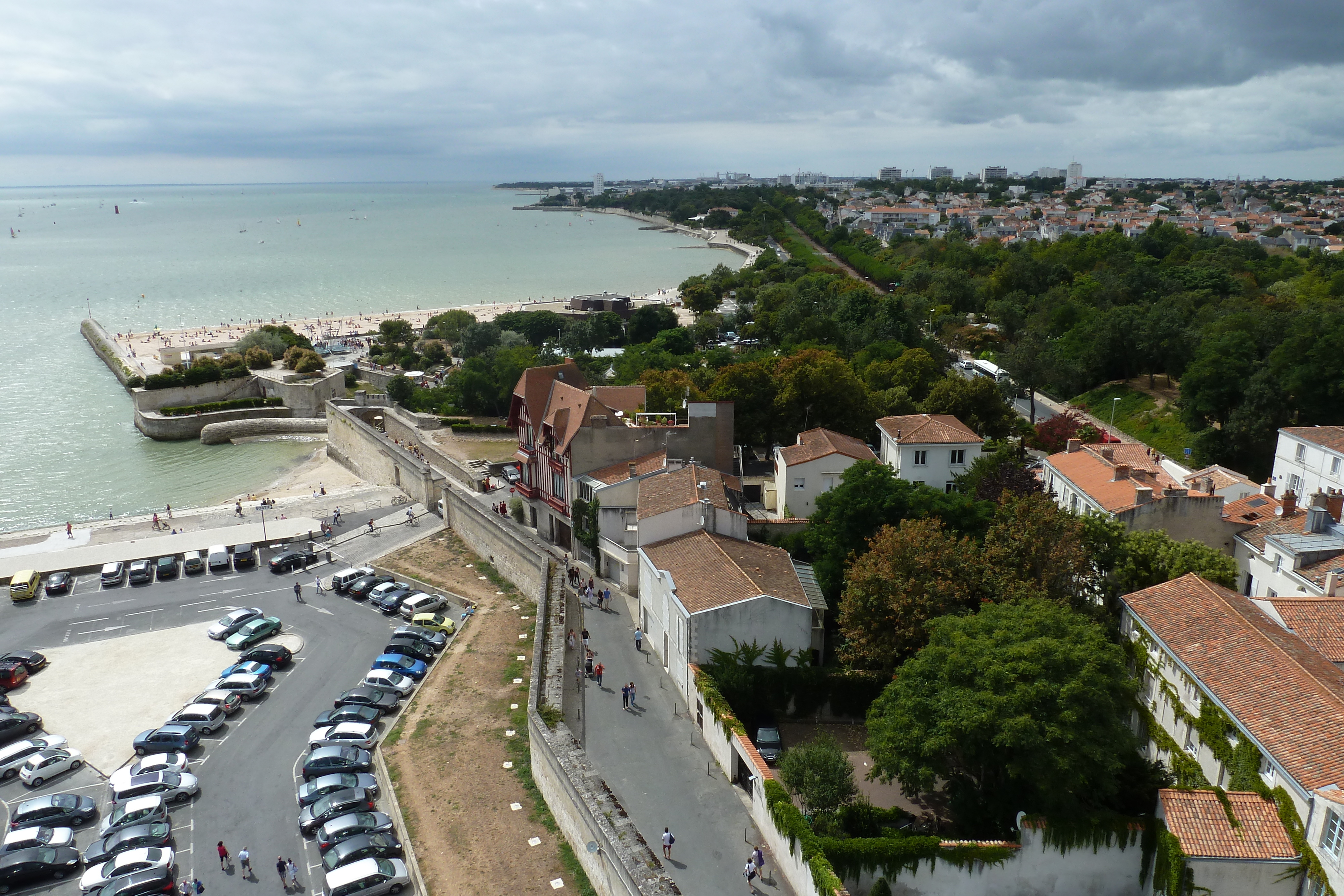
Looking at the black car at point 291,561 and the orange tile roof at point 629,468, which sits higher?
the orange tile roof at point 629,468

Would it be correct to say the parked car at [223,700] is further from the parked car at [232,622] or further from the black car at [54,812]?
the parked car at [232,622]

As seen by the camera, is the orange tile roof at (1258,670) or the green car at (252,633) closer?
the orange tile roof at (1258,670)

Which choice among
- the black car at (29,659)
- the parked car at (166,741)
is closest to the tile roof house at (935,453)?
the parked car at (166,741)

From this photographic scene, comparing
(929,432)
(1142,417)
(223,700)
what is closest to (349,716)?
(223,700)

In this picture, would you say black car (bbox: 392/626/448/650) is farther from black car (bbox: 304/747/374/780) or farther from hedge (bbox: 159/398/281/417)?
hedge (bbox: 159/398/281/417)

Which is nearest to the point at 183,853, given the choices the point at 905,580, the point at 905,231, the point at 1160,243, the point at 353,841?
the point at 353,841

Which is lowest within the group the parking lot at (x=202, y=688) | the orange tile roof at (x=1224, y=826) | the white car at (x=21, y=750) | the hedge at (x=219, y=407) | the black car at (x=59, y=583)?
the parking lot at (x=202, y=688)

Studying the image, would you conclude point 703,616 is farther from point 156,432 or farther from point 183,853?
point 156,432

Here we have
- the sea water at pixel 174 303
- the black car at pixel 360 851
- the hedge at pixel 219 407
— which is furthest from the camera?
the hedge at pixel 219 407
